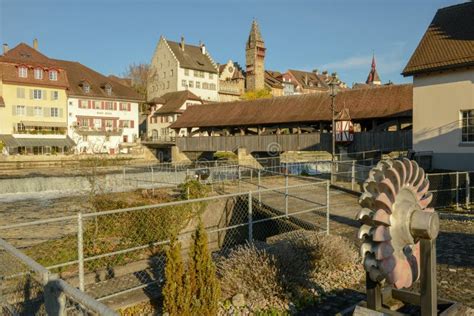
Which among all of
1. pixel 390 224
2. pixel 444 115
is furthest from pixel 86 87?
pixel 390 224

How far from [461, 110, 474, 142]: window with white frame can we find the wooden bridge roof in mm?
5903

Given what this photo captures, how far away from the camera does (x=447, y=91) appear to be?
19.3 metres

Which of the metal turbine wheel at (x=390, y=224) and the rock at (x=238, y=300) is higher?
the metal turbine wheel at (x=390, y=224)

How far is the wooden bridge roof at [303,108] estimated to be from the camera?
26484 millimetres

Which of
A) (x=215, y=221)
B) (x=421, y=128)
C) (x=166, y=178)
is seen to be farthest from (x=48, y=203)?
Answer: (x=421, y=128)

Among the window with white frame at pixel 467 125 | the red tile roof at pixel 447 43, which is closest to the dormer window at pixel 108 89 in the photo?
the red tile roof at pixel 447 43

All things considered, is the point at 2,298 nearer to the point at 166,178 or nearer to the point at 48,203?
the point at 48,203

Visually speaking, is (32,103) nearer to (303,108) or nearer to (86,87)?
(86,87)

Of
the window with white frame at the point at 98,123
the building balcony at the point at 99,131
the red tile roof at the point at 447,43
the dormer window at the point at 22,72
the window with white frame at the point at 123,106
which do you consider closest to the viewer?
the red tile roof at the point at 447,43

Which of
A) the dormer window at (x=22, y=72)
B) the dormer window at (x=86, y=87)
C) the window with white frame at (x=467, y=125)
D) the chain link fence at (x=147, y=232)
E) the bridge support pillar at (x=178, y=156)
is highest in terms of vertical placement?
the dormer window at (x=22, y=72)

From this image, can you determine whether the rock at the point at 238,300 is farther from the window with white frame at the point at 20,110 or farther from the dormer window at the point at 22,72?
the dormer window at the point at 22,72

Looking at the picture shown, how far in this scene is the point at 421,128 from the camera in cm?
2052

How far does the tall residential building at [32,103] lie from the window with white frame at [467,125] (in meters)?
42.7

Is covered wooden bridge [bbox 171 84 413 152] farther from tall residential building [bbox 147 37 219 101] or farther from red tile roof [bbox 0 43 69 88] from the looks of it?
tall residential building [bbox 147 37 219 101]
